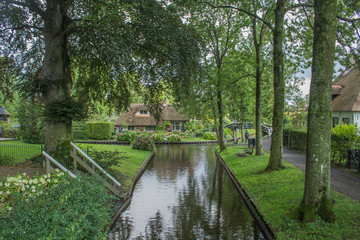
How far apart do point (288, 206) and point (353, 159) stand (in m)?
7.57

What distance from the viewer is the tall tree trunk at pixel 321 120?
722 cm

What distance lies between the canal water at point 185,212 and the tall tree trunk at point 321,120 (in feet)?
6.22

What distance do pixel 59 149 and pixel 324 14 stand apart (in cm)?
1082

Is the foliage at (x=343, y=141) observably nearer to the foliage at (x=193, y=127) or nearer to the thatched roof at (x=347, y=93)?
the thatched roof at (x=347, y=93)

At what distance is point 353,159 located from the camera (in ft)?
45.6

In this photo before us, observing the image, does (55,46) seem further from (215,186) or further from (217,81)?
(217,81)

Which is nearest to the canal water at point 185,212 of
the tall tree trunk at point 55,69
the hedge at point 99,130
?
the tall tree trunk at point 55,69

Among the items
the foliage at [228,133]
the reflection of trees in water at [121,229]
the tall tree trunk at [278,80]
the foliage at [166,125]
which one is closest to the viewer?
the reflection of trees in water at [121,229]

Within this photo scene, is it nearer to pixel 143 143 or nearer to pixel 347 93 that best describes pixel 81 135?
pixel 143 143

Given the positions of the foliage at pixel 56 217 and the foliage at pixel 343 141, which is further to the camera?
the foliage at pixel 343 141

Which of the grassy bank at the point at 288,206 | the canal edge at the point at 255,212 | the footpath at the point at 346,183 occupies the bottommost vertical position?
the canal edge at the point at 255,212

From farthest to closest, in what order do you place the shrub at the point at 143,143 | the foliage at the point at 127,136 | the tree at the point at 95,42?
the foliage at the point at 127,136 → the shrub at the point at 143,143 → the tree at the point at 95,42

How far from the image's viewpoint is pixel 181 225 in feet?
29.3

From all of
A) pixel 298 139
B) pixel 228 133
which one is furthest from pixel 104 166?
pixel 228 133
